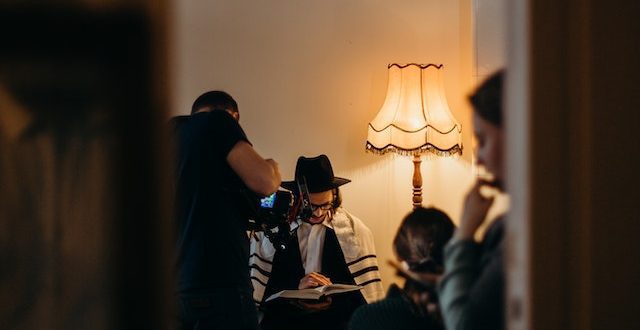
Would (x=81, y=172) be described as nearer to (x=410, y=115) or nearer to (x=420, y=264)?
(x=420, y=264)

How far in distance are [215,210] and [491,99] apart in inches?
21.5

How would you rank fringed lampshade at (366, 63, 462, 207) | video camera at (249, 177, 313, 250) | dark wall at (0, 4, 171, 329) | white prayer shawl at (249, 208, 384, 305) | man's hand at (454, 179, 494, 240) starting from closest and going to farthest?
dark wall at (0, 4, 171, 329), man's hand at (454, 179, 494, 240), video camera at (249, 177, 313, 250), fringed lampshade at (366, 63, 462, 207), white prayer shawl at (249, 208, 384, 305)

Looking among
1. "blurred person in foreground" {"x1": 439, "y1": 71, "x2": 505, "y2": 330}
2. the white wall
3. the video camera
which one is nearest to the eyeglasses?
the white wall

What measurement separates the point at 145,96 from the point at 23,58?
0.08 m

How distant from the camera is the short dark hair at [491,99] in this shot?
63 centimetres

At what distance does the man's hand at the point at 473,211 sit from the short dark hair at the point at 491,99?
51 mm

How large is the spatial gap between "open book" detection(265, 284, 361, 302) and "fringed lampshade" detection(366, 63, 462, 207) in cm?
31

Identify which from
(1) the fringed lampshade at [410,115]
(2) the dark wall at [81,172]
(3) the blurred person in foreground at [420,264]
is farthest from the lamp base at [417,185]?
(2) the dark wall at [81,172]

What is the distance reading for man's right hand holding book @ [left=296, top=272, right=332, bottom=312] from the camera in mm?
1801

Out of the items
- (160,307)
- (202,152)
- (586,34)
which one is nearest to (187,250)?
(202,152)

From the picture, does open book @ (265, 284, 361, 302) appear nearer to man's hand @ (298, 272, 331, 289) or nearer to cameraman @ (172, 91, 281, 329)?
man's hand @ (298, 272, 331, 289)

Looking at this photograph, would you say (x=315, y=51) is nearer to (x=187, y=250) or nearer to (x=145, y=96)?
(x=187, y=250)

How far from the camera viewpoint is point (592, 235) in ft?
2.04

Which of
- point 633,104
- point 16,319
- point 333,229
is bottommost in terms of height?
point 333,229
